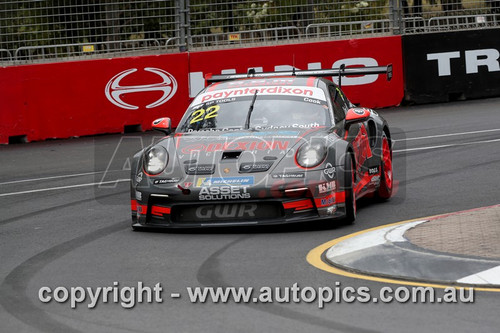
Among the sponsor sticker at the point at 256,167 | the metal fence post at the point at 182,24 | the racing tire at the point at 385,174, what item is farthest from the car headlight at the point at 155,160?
the metal fence post at the point at 182,24

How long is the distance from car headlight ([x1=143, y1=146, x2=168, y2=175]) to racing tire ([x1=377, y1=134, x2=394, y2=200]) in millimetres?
2392

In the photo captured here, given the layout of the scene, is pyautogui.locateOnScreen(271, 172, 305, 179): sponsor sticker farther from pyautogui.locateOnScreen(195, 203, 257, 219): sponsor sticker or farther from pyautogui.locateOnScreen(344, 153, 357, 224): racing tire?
pyautogui.locateOnScreen(344, 153, 357, 224): racing tire

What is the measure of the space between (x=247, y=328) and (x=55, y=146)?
11.9m

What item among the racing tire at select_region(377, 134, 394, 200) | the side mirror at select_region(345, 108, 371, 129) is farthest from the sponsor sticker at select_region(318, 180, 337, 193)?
the racing tire at select_region(377, 134, 394, 200)

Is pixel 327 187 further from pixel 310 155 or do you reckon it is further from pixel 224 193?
pixel 224 193

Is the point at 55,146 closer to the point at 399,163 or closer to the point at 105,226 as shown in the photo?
the point at 399,163

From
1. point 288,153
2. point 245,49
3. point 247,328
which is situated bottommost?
point 247,328

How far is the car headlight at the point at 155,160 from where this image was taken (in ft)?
28.8

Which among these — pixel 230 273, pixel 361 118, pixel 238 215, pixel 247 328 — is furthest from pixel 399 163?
pixel 247 328

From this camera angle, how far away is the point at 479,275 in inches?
245

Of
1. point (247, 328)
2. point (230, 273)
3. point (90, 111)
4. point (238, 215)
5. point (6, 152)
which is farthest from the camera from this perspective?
point (90, 111)

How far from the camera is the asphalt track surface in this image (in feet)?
18.2

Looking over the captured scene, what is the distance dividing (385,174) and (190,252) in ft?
10.4

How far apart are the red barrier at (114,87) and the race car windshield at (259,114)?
796cm
